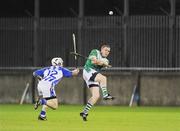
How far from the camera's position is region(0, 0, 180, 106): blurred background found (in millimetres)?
33375

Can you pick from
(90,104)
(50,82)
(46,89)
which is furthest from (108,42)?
(90,104)

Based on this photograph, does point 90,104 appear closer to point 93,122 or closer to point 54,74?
point 93,122

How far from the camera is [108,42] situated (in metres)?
34.3

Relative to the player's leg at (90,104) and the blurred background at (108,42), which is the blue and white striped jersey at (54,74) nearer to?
the player's leg at (90,104)

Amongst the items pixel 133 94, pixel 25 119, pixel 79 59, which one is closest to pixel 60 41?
pixel 79 59

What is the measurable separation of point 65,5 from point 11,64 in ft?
11.6

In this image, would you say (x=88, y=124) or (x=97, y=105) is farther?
(x=97, y=105)

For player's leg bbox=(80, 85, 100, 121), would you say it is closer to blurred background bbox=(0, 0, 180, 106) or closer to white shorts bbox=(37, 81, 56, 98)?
white shorts bbox=(37, 81, 56, 98)

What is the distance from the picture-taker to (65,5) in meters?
36.4

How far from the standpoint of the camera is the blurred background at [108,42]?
33.4 metres

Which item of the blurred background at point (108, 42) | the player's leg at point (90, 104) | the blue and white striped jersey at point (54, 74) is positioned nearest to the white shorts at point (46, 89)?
the blue and white striped jersey at point (54, 74)

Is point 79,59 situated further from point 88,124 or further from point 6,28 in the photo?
point 88,124

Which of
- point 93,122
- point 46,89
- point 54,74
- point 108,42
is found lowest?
point 93,122

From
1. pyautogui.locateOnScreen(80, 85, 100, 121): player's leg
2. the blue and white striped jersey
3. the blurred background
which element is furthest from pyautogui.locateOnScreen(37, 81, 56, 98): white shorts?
the blurred background
